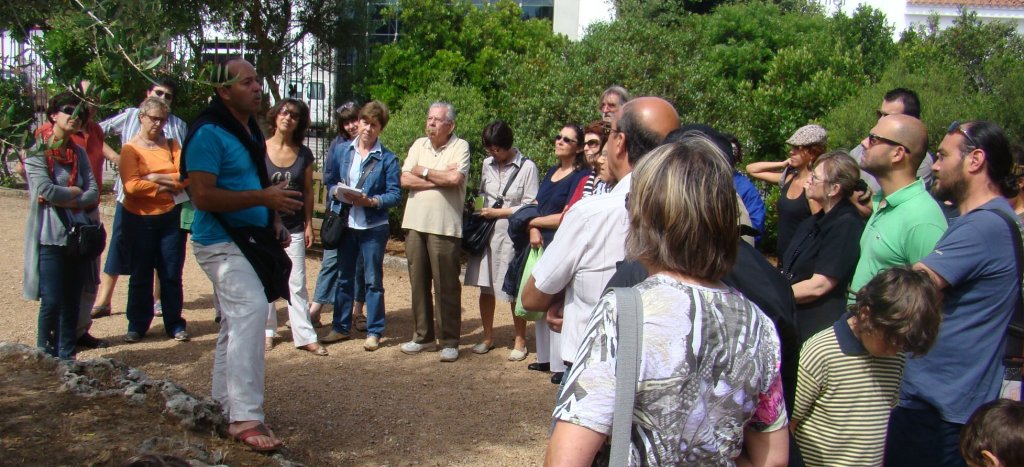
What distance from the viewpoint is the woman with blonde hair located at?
1.90 meters

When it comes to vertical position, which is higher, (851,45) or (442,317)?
(851,45)

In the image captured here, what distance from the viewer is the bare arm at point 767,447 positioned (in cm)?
220

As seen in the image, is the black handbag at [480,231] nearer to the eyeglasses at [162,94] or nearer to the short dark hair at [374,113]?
the short dark hair at [374,113]

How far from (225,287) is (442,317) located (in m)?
2.75

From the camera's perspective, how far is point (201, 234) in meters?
4.64

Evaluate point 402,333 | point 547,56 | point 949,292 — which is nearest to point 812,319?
point 949,292

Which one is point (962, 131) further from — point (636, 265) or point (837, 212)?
point (636, 265)

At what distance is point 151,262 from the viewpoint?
281 inches

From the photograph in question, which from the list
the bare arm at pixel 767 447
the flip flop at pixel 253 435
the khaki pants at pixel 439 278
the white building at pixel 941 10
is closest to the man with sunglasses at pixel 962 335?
the bare arm at pixel 767 447

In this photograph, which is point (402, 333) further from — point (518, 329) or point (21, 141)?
point (21, 141)

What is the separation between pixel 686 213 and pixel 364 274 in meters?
5.71

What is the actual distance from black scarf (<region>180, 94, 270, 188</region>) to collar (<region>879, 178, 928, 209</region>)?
10.4 feet

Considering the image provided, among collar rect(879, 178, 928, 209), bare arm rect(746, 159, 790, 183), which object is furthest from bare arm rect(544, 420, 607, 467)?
bare arm rect(746, 159, 790, 183)

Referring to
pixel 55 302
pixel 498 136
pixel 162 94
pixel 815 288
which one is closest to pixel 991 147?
pixel 815 288
